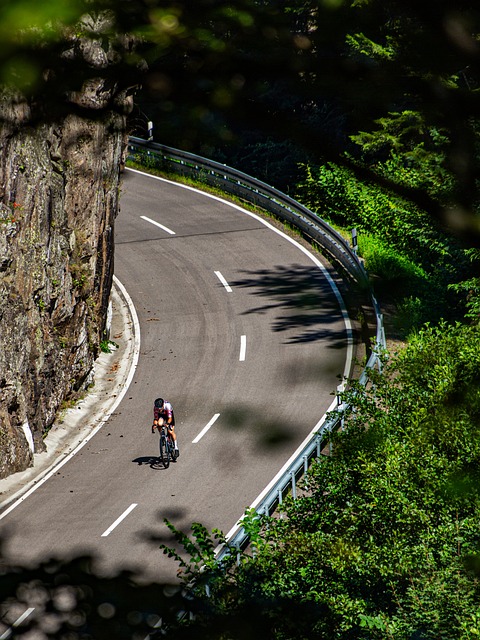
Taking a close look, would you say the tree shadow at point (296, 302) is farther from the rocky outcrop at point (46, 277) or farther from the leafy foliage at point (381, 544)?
the leafy foliage at point (381, 544)

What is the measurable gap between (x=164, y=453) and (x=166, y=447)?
1.39 ft

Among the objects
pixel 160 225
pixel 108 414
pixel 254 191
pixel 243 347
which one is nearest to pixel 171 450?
pixel 108 414

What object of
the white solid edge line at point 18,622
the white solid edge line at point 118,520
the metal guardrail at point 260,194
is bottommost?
the white solid edge line at point 18,622

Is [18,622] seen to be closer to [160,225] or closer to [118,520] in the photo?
[118,520]

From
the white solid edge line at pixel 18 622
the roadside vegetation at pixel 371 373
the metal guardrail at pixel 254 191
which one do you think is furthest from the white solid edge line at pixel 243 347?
the white solid edge line at pixel 18 622

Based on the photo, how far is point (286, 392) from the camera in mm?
21156

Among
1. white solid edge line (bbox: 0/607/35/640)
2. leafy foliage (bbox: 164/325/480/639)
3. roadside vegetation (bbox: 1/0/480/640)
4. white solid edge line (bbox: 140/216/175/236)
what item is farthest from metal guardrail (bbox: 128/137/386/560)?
leafy foliage (bbox: 164/325/480/639)

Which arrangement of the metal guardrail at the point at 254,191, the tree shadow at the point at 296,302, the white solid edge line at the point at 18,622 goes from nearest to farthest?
the white solid edge line at the point at 18,622, the tree shadow at the point at 296,302, the metal guardrail at the point at 254,191

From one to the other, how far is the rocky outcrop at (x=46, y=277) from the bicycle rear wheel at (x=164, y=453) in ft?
9.99

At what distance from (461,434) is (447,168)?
7286mm

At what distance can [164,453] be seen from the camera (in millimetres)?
18391

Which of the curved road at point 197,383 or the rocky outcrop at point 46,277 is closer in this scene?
the curved road at point 197,383

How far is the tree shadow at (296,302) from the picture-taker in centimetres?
2428

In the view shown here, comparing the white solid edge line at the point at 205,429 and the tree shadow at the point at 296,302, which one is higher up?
the tree shadow at the point at 296,302
